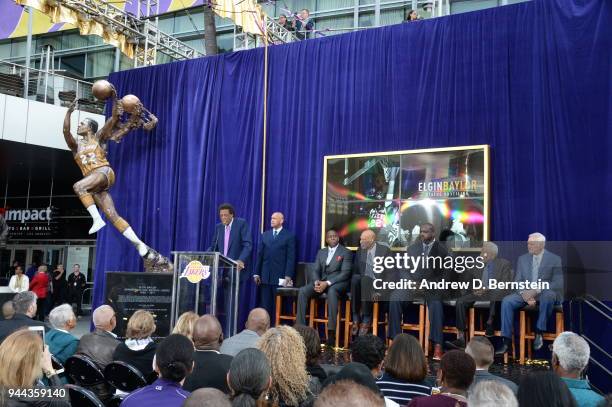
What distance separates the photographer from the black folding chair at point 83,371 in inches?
145

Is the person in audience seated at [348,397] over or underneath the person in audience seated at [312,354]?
over

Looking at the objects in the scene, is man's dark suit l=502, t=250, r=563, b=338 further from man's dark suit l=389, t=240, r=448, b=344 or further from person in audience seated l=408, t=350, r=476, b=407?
person in audience seated l=408, t=350, r=476, b=407

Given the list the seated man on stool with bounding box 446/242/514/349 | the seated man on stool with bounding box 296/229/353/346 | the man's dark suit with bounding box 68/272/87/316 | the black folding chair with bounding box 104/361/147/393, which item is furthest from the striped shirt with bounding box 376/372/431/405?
the man's dark suit with bounding box 68/272/87/316

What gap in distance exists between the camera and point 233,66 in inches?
362

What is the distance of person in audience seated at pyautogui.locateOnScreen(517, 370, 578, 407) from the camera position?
2330 millimetres

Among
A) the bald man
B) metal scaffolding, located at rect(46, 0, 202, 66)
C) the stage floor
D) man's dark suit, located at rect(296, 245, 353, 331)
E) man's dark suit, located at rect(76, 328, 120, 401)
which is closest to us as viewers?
man's dark suit, located at rect(76, 328, 120, 401)

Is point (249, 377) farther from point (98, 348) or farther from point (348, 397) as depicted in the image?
point (98, 348)

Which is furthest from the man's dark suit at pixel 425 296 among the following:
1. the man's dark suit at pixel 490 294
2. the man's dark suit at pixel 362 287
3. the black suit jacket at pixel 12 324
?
the black suit jacket at pixel 12 324

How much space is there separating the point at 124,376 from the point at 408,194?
4708 millimetres

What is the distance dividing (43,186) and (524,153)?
41.8 feet

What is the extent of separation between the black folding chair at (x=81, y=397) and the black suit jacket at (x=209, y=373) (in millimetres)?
415

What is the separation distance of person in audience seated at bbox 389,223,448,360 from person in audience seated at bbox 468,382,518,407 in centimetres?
400

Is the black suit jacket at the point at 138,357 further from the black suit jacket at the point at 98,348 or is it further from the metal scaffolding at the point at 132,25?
the metal scaffolding at the point at 132,25

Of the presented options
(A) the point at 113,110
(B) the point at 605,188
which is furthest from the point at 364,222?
(A) the point at 113,110
